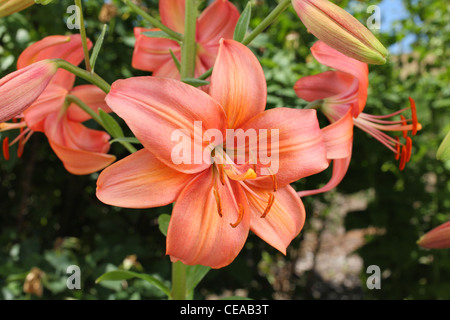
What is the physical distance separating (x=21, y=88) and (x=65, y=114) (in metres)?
0.22

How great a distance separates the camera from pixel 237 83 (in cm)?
58

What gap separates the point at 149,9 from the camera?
1.50 meters

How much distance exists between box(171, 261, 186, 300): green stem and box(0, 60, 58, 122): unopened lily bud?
35 centimetres

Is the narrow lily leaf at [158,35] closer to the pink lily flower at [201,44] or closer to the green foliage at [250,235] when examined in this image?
the pink lily flower at [201,44]

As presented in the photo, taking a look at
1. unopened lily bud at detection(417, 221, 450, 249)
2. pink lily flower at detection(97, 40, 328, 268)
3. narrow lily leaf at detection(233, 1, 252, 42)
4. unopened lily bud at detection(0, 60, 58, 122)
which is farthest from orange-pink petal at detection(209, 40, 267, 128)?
unopened lily bud at detection(417, 221, 450, 249)

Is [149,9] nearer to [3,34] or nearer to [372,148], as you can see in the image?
[3,34]

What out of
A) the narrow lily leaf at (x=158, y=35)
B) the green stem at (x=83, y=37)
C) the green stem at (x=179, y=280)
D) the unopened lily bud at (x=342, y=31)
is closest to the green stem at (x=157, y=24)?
the narrow lily leaf at (x=158, y=35)

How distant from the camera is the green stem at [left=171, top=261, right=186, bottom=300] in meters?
0.76

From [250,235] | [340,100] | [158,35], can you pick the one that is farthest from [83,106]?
[250,235]

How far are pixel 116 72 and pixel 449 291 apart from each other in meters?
1.21

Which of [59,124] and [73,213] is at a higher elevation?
[59,124]

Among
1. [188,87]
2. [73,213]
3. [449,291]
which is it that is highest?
[188,87]
